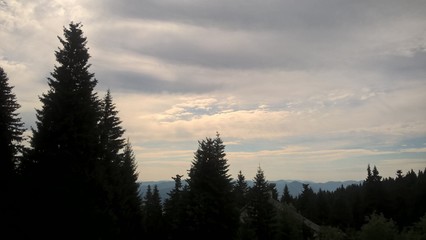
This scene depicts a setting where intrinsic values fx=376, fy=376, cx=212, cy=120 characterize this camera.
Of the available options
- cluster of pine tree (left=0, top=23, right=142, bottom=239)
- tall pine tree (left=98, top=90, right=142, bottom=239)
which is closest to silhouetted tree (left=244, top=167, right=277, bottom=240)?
tall pine tree (left=98, top=90, right=142, bottom=239)

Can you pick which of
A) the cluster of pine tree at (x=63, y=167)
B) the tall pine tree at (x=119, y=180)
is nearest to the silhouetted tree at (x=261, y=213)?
the tall pine tree at (x=119, y=180)

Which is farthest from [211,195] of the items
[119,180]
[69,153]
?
[69,153]

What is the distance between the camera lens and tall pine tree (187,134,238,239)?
113ft

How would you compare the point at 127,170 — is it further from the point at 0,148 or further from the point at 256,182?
the point at 0,148

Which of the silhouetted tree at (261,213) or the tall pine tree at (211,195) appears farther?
the silhouetted tree at (261,213)

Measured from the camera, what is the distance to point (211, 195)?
35375 millimetres

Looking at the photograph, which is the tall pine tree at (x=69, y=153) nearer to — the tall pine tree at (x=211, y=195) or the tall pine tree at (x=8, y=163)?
the tall pine tree at (x=8, y=163)

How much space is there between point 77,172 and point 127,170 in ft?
73.3

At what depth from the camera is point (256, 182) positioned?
145ft

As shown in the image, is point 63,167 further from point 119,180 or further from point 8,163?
point 119,180

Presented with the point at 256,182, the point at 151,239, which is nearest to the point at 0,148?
the point at 256,182

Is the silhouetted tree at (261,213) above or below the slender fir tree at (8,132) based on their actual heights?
below

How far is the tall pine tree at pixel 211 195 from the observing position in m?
34.6

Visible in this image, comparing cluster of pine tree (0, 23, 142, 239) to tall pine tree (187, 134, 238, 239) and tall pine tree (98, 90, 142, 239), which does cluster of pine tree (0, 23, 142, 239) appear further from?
tall pine tree (187, 134, 238, 239)
